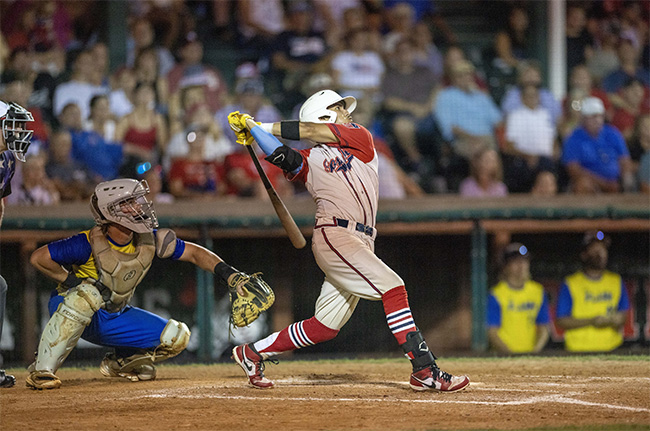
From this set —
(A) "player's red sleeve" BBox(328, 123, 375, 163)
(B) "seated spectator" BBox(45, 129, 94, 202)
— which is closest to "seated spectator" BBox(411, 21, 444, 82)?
(B) "seated spectator" BBox(45, 129, 94, 202)

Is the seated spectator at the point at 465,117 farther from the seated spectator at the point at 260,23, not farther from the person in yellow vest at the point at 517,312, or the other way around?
the seated spectator at the point at 260,23

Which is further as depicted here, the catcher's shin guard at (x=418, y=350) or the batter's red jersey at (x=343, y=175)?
the batter's red jersey at (x=343, y=175)

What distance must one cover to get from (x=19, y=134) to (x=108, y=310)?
1213 millimetres

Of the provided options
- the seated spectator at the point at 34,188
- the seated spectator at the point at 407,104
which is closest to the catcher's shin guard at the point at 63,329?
the seated spectator at the point at 34,188

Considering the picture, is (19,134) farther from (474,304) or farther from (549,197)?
(549,197)

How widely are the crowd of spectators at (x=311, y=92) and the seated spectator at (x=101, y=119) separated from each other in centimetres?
2

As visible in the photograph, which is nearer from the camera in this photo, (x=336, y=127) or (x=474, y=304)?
(x=336, y=127)

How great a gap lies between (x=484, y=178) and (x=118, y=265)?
4.44 m

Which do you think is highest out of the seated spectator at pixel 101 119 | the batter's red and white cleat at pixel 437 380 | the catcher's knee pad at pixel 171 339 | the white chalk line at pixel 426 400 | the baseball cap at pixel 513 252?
the seated spectator at pixel 101 119

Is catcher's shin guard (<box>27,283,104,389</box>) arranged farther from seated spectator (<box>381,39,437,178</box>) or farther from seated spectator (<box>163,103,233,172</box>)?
seated spectator (<box>381,39,437,178</box>)

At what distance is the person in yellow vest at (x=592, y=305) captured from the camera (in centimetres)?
779

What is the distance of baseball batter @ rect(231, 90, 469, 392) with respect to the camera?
5.02 metres

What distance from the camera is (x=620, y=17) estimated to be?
11.2 m

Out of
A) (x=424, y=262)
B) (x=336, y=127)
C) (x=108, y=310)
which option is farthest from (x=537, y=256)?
(x=108, y=310)
